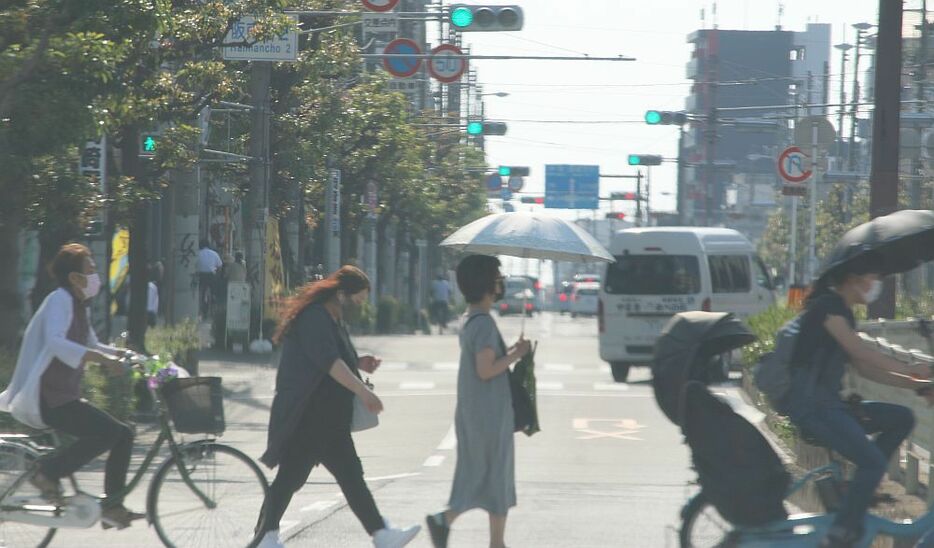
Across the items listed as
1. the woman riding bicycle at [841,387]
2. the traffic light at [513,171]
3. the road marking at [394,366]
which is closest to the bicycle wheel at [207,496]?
the woman riding bicycle at [841,387]

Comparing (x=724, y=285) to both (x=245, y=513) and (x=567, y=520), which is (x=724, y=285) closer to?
(x=567, y=520)

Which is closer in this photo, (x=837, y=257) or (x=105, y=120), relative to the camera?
(x=837, y=257)

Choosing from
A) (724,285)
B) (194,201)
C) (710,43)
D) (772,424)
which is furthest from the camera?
(710,43)

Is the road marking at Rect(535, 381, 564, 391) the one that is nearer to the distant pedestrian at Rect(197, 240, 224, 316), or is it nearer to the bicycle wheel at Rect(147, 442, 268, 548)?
the distant pedestrian at Rect(197, 240, 224, 316)

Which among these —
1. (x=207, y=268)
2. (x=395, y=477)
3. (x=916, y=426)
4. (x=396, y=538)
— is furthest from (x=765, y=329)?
(x=207, y=268)

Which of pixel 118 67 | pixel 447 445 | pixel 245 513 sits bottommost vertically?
pixel 447 445

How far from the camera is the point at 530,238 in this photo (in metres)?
8.91

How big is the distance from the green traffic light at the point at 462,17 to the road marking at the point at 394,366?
8092 millimetres

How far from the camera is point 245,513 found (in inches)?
326

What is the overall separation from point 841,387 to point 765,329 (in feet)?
41.9

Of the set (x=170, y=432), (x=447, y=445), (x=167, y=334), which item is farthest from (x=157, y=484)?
(x=167, y=334)

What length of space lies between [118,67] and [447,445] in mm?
5170

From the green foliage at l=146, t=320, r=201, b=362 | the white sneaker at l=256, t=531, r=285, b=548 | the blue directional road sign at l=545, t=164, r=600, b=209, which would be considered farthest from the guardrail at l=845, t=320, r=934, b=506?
the blue directional road sign at l=545, t=164, r=600, b=209

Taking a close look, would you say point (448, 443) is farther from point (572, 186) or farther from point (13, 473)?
point (572, 186)
